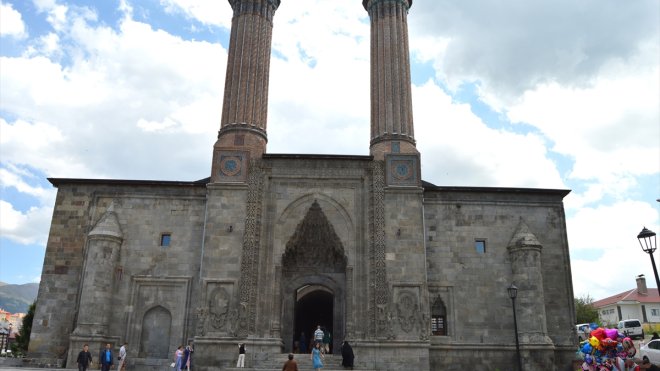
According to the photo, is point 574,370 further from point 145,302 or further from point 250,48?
point 250,48

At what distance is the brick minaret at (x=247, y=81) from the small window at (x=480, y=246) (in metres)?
9.48

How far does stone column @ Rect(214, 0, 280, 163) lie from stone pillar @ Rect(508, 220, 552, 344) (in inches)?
430

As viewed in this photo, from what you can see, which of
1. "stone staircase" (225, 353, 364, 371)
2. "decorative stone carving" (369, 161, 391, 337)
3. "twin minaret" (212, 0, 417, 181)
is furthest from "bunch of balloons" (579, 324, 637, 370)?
"twin minaret" (212, 0, 417, 181)

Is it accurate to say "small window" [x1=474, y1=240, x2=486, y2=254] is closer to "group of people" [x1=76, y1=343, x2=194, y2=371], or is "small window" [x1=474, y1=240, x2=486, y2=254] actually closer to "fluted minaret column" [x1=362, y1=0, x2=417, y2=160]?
"fluted minaret column" [x1=362, y1=0, x2=417, y2=160]

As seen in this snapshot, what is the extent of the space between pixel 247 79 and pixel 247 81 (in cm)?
10

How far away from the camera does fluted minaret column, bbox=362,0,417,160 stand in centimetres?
2222

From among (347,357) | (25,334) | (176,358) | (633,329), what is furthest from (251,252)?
(633,329)

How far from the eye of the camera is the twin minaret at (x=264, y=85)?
21.8 meters

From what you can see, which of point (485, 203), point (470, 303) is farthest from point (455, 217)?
point (470, 303)

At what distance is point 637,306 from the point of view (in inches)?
2347

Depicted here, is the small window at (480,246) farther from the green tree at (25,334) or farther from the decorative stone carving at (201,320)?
the green tree at (25,334)

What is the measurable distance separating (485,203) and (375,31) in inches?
359

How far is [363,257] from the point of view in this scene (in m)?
20.3

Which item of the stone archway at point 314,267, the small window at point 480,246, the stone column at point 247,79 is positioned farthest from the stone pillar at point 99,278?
the small window at point 480,246
